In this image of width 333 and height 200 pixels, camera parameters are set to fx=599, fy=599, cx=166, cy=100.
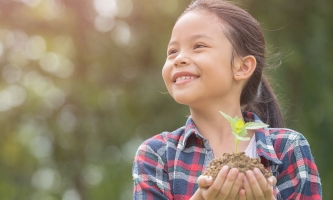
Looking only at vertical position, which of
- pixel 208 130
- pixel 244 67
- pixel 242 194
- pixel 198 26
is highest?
pixel 198 26

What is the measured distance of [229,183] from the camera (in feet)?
6.51

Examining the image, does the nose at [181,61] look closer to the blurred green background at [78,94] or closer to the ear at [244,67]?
the ear at [244,67]

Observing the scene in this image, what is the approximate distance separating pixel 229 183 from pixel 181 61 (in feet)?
2.21

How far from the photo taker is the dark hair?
105 inches

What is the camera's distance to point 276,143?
8.30 feet

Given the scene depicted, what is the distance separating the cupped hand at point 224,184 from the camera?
198 centimetres

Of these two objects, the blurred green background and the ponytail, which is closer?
the ponytail

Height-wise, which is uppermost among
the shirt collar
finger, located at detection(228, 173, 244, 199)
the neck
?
the neck

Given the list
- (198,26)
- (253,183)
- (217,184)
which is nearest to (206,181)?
(217,184)

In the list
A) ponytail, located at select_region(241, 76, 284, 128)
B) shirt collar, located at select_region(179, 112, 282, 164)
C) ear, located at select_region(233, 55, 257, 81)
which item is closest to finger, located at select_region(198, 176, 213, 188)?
shirt collar, located at select_region(179, 112, 282, 164)

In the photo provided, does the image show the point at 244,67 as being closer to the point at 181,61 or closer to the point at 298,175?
the point at 181,61

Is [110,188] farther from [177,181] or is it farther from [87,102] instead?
[177,181]

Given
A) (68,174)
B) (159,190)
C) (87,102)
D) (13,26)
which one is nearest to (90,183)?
(68,174)

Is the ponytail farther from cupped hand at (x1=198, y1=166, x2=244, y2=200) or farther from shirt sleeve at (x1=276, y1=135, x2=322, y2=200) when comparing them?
cupped hand at (x1=198, y1=166, x2=244, y2=200)
